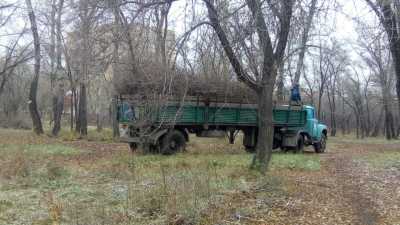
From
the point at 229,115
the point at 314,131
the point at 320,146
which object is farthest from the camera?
the point at 320,146

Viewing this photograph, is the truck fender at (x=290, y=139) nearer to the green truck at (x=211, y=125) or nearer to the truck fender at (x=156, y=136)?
the green truck at (x=211, y=125)

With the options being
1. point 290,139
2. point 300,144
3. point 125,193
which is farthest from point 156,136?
point 125,193

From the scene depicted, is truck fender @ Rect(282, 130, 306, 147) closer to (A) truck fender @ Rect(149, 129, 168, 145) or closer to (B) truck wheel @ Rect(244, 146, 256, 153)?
(B) truck wheel @ Rect(244, 146, 256, 153)

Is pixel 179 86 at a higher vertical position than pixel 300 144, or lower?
higher

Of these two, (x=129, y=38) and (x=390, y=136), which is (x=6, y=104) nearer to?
(x=390, y=136)

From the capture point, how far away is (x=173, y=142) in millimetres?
19562

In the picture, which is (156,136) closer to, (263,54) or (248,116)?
(248,116)

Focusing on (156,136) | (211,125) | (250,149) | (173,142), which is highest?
(211,125)

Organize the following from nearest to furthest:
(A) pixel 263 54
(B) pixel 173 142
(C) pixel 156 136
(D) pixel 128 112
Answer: (A) pixel 263 54 → (D) pixel 128 112 → (C) pixel 156 136 → (B) pixel 173 142

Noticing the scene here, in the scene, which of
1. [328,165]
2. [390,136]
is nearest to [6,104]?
[390,136]

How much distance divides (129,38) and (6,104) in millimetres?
48152

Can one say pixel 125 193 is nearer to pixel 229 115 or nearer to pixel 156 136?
pixel 156 136

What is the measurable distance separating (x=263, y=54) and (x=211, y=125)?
8687 millimetres

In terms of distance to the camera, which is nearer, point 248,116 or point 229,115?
point 229,115
